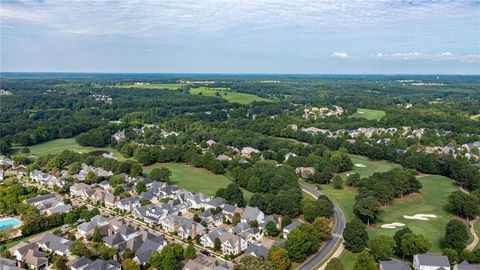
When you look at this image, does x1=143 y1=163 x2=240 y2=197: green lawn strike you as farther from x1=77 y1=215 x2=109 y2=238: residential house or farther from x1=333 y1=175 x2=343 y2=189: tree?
x1=333 y1=175 x2=343 y2=189: tree

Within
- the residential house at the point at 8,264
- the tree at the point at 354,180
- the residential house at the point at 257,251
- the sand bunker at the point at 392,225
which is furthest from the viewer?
the tree at the point at 354,180

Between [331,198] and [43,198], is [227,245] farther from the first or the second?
[43,198]

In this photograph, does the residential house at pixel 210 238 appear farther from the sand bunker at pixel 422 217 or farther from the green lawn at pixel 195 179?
the sand bunker at pixel 422 217

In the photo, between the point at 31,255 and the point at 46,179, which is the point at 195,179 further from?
the point at 31,255

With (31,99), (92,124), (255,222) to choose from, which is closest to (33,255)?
(255,222)

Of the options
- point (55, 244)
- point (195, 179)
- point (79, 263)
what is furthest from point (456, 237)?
point (55, 244)

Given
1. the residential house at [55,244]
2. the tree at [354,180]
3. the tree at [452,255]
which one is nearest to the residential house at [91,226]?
the residential house at [55,244]

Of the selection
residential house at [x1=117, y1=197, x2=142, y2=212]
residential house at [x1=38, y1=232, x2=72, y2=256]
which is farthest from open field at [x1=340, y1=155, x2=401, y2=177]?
residential house at [x1=38, y1=232, x2=72, y2=256]
